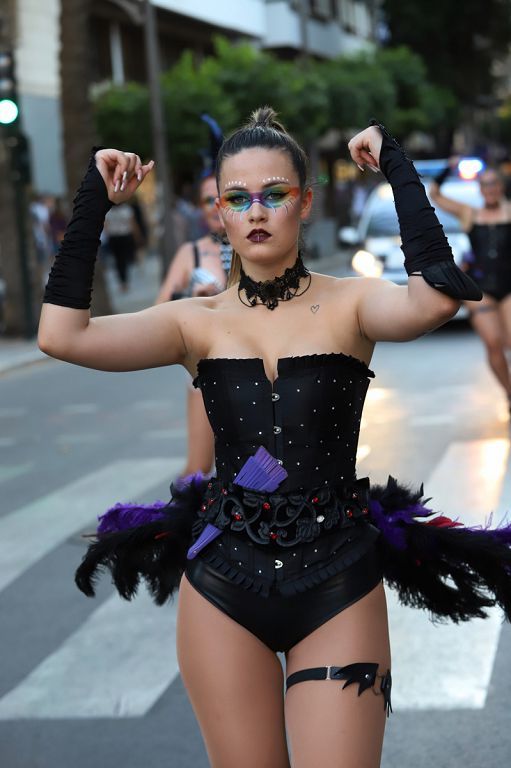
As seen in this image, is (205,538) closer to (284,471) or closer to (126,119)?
(284,471)

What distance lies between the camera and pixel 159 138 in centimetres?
2417

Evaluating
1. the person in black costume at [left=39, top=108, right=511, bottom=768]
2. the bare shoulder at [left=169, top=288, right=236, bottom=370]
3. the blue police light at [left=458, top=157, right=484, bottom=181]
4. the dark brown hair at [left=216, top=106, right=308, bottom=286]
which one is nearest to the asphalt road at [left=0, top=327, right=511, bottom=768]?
the person in black costume at [left=39, top=108, right=511, bottom=768]

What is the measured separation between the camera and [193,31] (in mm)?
37906

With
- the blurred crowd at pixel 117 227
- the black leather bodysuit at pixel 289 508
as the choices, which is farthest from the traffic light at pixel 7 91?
the black leather bodysuit at pixel 289 508

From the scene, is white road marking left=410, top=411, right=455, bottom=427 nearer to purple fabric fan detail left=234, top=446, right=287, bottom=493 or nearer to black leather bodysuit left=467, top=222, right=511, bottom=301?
black leather bodysuit left=467, top=222, right=511, bottom=301

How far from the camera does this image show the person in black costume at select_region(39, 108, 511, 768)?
289cm

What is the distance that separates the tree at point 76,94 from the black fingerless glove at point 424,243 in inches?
673

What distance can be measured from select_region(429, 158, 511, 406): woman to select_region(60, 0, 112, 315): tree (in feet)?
31.9

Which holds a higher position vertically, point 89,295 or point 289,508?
point 89,295

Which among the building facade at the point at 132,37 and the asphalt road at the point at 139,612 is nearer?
the asphalt road at the point at 139,612

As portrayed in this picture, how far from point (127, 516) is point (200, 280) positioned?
3765 mm

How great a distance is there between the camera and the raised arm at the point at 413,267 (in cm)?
289

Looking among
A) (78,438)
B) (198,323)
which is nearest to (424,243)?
(198,323)

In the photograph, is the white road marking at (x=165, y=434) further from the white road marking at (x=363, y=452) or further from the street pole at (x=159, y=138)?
the street pole at (x=159, y=138)
